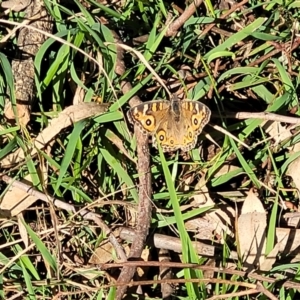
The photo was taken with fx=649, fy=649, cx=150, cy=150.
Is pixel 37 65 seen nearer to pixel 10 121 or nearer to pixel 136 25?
pixel 10 121

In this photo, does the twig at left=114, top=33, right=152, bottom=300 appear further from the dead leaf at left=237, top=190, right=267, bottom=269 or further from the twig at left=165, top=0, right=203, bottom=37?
the dead leaf at left=237, top=190, right=267, bottom=269

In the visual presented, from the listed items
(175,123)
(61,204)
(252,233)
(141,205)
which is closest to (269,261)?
(252,233)

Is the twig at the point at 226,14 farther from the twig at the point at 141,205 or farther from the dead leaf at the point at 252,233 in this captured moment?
the dead leaf at the point at 252,233

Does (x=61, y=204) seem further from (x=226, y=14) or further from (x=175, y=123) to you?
(x=226, y=14)

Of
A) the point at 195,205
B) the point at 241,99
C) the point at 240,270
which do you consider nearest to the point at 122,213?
the point at 195,205

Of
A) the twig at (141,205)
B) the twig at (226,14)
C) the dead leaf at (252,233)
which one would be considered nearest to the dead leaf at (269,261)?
the dead leaf at (252,233)

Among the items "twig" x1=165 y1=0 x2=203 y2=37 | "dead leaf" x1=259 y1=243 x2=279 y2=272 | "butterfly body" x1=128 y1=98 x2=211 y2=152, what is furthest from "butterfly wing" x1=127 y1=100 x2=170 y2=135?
"dead leaf" x1=259 y1=243 x2=279 y2=272

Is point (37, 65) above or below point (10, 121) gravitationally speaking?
above
